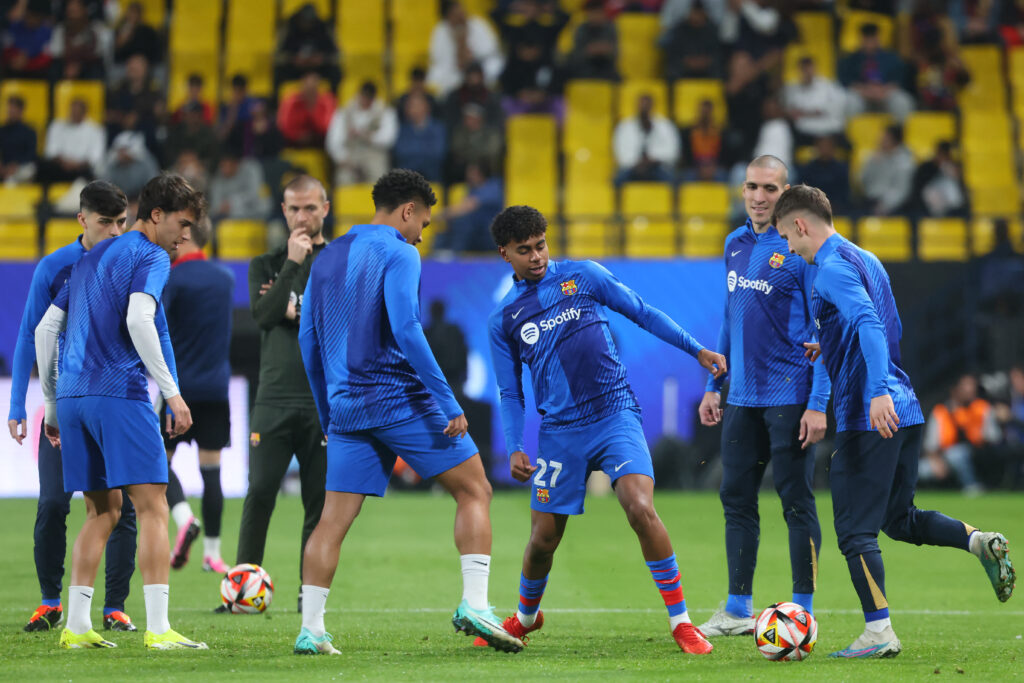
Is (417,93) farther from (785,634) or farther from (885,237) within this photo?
(785,634)

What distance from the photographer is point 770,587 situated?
28.9ft

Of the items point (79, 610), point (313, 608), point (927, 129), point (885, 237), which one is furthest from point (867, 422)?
point (927, 129)

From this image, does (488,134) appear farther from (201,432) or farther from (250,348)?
(201,432)

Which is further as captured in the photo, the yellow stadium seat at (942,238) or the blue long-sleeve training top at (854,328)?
the yellow stadium seat at (942,238)

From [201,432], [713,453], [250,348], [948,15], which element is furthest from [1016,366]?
[201,432]

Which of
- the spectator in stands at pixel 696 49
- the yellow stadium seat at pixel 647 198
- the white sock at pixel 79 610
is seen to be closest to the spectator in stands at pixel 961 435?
the yellow stadium seat at pixel 647 198

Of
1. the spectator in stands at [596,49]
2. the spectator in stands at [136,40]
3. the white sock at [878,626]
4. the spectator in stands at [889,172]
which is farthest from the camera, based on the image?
the spectator in stands at [136,40]

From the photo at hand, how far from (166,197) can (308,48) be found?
1438 centimetres

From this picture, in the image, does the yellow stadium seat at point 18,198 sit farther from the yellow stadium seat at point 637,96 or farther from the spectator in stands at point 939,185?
the spectator in stands at point 939,185

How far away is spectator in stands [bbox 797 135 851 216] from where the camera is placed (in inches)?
687

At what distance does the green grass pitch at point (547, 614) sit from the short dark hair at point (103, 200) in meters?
2.12

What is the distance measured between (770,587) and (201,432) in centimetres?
387

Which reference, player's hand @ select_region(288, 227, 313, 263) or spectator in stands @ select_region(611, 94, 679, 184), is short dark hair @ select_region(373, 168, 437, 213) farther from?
spectator in stands @ select_region(611, 94, 679, 184)

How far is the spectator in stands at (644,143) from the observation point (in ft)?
60.6
